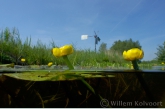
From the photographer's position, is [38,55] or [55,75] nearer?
[55,75]

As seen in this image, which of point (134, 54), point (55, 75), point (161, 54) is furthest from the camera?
point (161, 54)

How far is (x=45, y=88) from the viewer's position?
54.9 inches

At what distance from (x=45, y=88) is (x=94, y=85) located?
368mm

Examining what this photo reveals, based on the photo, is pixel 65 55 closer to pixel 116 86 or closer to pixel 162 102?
pixel 116 86

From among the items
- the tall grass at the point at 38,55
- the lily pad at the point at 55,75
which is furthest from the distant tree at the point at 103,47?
the lily pad at the point at 55,75

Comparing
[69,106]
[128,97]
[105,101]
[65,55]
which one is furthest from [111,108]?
[65,55]

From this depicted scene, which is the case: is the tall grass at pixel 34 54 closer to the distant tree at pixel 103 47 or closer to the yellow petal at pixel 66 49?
the distant tree at pixel 103 47

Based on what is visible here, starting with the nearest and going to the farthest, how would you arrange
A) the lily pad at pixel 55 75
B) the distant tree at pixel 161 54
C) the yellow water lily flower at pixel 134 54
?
the yellow water lily flower at pixel 134 54
the lily pad at pixel 55 75
the distant tree at pixel 161 54

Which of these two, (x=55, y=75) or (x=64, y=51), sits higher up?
(x=64, y=51)

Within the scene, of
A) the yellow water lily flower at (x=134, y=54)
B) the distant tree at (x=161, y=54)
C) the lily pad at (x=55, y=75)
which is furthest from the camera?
the distant tree at (x=161, y=54)

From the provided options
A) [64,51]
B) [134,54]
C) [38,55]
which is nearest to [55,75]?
[64,51]

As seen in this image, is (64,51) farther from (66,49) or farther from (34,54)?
(34,54)

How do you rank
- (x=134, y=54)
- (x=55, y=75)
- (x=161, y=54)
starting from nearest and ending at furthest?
(x=134, y=54) < (x=55, y=75) < (x=161, y=54)

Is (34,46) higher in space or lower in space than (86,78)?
higher
